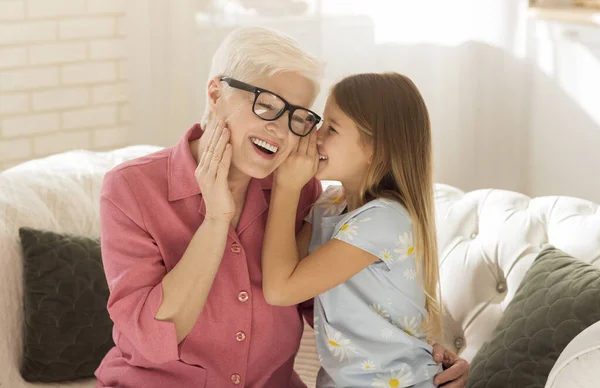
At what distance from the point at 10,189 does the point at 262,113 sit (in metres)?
1.04

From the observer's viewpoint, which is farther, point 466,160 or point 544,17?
point 466,160

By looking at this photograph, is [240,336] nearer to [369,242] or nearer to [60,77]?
[369,242]

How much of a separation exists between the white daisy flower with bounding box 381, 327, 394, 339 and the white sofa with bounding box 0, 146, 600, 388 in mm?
497

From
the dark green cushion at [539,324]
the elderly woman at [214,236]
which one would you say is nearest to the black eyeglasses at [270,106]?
the elderly woman at [214,236]

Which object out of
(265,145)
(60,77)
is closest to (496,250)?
(265,145)

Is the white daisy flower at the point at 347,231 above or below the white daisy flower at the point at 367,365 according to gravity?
above

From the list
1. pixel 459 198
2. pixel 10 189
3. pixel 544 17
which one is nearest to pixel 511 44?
pixel 544 17

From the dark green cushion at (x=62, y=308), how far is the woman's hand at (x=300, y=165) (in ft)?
2.55

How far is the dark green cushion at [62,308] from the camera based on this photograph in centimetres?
238

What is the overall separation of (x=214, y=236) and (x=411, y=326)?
19.4 inches

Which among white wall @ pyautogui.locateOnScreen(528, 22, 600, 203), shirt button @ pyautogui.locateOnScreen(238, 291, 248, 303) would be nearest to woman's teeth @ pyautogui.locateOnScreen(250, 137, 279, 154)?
shirt button @ pyautogui.locateOnScreen(238, 291, 248, 303)

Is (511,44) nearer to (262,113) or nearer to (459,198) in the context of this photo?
(459,198)

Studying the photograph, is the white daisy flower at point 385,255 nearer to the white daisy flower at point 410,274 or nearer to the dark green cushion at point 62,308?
the white daisy flower at point 410,274

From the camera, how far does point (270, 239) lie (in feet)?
6.37
